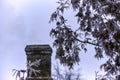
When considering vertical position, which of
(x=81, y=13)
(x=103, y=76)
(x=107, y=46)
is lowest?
(x=103, y=76)

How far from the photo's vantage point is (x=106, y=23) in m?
10.3

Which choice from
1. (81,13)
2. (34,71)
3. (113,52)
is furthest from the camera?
(81,13)

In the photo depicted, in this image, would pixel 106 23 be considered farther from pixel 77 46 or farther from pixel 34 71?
pixel 34 71

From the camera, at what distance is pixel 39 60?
952cm

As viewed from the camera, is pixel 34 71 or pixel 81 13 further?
pixel 81 13

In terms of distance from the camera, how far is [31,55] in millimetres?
9992

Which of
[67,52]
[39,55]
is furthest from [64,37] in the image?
[39,55]

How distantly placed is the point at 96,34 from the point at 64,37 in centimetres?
79

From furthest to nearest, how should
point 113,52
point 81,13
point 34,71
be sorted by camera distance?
point 81,13
point 113,52
point 34,71

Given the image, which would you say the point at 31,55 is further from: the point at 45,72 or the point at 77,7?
the point at 77,7

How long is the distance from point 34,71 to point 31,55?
0.62 m

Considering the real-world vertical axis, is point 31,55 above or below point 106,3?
below

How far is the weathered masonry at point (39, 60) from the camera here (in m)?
9.69

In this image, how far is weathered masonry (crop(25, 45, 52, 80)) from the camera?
969 cm
